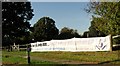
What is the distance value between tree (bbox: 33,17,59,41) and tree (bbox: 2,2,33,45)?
22842 mm

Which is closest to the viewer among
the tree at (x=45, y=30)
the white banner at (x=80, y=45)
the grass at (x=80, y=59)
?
the grass at (x=80, y=59)

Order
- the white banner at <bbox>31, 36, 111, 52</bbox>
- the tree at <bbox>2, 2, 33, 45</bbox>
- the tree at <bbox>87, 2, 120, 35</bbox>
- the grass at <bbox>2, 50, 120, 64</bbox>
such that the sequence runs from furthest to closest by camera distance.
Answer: the tree at <bbox>2, 2, 33, 45</bbox> < the tree at <bbox>87, 2, 120, 35</bbox> < the white banner at <bbox>31, 36, 111, 52</bbox> < the grass at <bbox>2, 50, 120, 64</bbox>

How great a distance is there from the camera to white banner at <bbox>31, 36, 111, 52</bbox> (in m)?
27.8

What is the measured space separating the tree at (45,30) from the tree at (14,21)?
2284 centimetres

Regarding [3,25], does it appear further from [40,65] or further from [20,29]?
[40,65]

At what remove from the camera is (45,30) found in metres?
119

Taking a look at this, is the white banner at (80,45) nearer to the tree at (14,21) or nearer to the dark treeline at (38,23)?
the dark treeline at (38,23)

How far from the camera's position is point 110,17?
1312 inches

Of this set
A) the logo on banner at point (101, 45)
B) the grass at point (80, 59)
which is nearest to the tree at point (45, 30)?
the logo on banner at point (101, 45)

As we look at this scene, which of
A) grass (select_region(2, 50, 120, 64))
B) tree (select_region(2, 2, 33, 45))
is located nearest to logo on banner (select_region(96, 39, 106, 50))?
grass (select_region(2, 50, 120, 64))

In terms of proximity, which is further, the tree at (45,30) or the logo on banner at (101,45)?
the tree at (45,30)

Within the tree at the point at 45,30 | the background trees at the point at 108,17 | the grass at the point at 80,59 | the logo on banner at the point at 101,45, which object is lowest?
the grass at the point at 80,59

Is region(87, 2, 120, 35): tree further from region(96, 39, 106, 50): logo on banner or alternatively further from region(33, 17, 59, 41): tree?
region(33, 17, 59, 41): tree

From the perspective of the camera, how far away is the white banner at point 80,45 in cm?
2783
